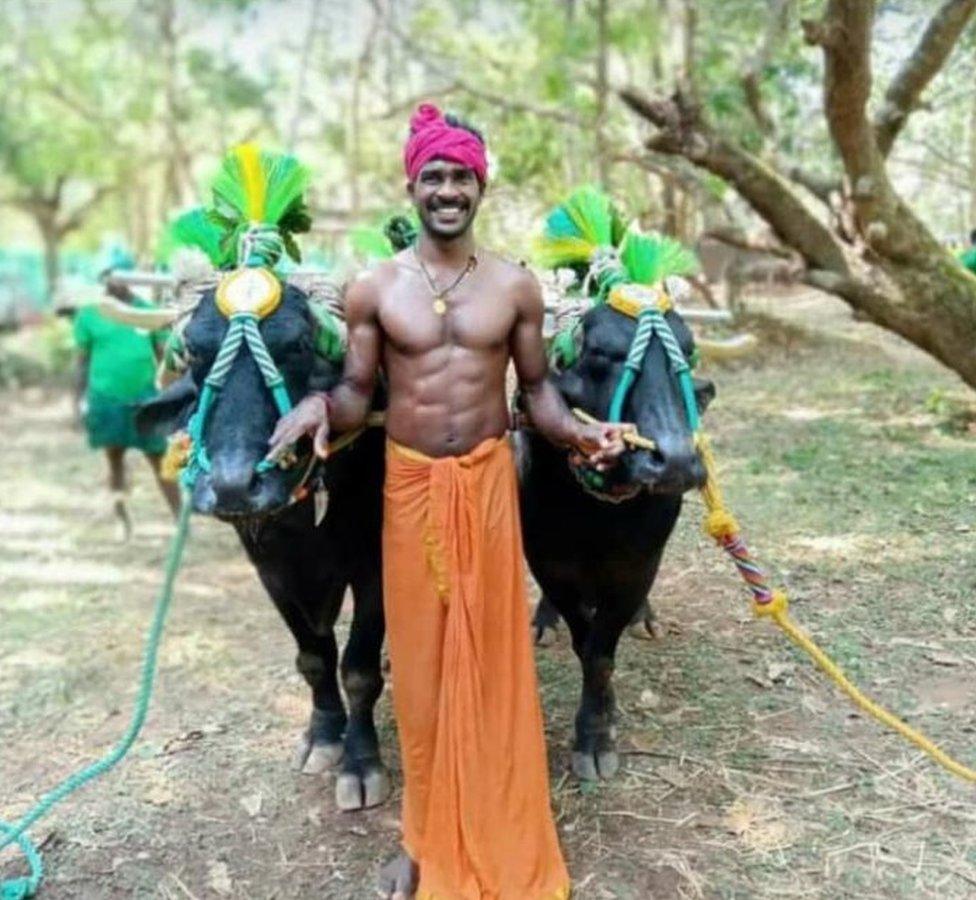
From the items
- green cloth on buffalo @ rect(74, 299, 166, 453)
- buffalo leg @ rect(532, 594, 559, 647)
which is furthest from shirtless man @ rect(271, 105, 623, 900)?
green cloth on buffalo @ rect(74, 299, 166, 453)

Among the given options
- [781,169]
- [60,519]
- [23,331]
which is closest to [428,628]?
[781,169]

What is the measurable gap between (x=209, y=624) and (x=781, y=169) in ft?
13.5

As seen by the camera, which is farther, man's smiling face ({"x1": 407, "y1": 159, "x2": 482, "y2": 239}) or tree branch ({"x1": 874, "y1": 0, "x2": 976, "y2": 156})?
tree branch ({"x1": 874, "y1": 0, "x2": 976, "y2": 156})

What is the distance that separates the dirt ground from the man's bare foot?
3.1 inches

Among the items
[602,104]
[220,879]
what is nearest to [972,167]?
[602,104]

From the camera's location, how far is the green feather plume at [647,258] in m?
3.02

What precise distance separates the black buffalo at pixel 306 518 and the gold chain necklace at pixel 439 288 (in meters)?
0.34

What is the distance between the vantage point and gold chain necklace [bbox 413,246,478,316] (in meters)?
2.76

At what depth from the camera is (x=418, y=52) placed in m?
9.99

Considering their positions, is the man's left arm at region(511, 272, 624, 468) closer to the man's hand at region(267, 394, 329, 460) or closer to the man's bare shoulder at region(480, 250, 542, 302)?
the man's bare shoulder at region(480, 250, 542, 302)

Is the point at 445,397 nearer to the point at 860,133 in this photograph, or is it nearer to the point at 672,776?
the point at 672,776

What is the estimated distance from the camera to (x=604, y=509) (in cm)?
316

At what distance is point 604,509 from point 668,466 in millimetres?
530

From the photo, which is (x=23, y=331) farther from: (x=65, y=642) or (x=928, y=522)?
(x=928, y=522)
